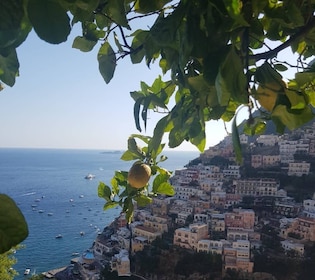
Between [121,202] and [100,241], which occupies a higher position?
[121,202]

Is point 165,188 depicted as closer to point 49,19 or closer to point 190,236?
point 49,19

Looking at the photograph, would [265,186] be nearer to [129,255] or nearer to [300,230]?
[300,230]

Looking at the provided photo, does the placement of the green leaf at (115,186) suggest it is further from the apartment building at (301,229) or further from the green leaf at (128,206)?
the apartment building at (301,229)

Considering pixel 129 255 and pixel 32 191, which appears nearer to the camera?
pixel 129 255

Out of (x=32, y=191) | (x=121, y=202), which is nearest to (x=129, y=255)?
(x=121, y=202)

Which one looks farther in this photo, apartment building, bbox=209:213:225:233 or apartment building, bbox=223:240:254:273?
apartment building, bbox=209:213:225:233

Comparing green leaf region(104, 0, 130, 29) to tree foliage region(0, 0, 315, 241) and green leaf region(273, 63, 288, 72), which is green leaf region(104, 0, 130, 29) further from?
green leaf region(273, 63, 288, 72)

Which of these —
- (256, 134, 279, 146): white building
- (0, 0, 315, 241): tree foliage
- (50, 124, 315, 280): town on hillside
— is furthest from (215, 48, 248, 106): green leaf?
(256, 134, 279, 146): white building
